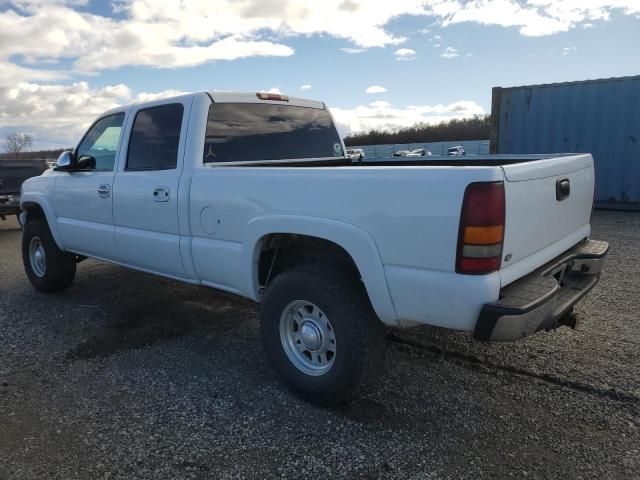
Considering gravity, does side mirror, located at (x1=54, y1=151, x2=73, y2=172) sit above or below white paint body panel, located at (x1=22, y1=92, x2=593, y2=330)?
above

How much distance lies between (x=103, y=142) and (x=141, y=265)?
134 cm

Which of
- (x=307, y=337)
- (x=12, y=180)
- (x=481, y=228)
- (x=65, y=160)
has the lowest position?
(x=307, y=337)

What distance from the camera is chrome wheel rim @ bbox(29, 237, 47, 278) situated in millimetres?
5715

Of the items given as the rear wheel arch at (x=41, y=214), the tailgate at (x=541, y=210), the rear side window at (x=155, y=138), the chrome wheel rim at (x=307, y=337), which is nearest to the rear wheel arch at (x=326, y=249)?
the chrome wheel rim at (x=307, y=337)

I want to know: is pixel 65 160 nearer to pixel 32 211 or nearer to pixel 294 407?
pixel 32 211

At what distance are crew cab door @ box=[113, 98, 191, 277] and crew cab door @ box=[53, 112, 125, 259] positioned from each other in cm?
19

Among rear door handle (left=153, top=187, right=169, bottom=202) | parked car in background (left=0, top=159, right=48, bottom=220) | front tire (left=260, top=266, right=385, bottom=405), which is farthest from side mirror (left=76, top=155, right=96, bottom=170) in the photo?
parked car in background (left=0, top=159, right=48, bottom=220)

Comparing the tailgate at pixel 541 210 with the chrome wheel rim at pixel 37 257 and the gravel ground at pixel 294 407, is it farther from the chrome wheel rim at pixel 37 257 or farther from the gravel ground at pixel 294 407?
the chrome wheel rim at pixel 37 257

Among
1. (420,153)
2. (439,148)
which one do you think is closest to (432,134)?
(439,148)

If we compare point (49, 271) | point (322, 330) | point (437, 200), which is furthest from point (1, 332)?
point (437, 200)

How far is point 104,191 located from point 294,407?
266 centimetres

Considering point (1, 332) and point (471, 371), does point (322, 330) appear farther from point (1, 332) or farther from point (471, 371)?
point (1, 332)

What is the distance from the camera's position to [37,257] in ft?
→ 19.0

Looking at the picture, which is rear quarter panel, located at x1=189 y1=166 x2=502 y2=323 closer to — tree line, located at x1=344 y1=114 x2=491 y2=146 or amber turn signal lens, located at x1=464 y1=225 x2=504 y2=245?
amber turn signal lens, located at x1=464 y1=225 x2=504 y2=245
